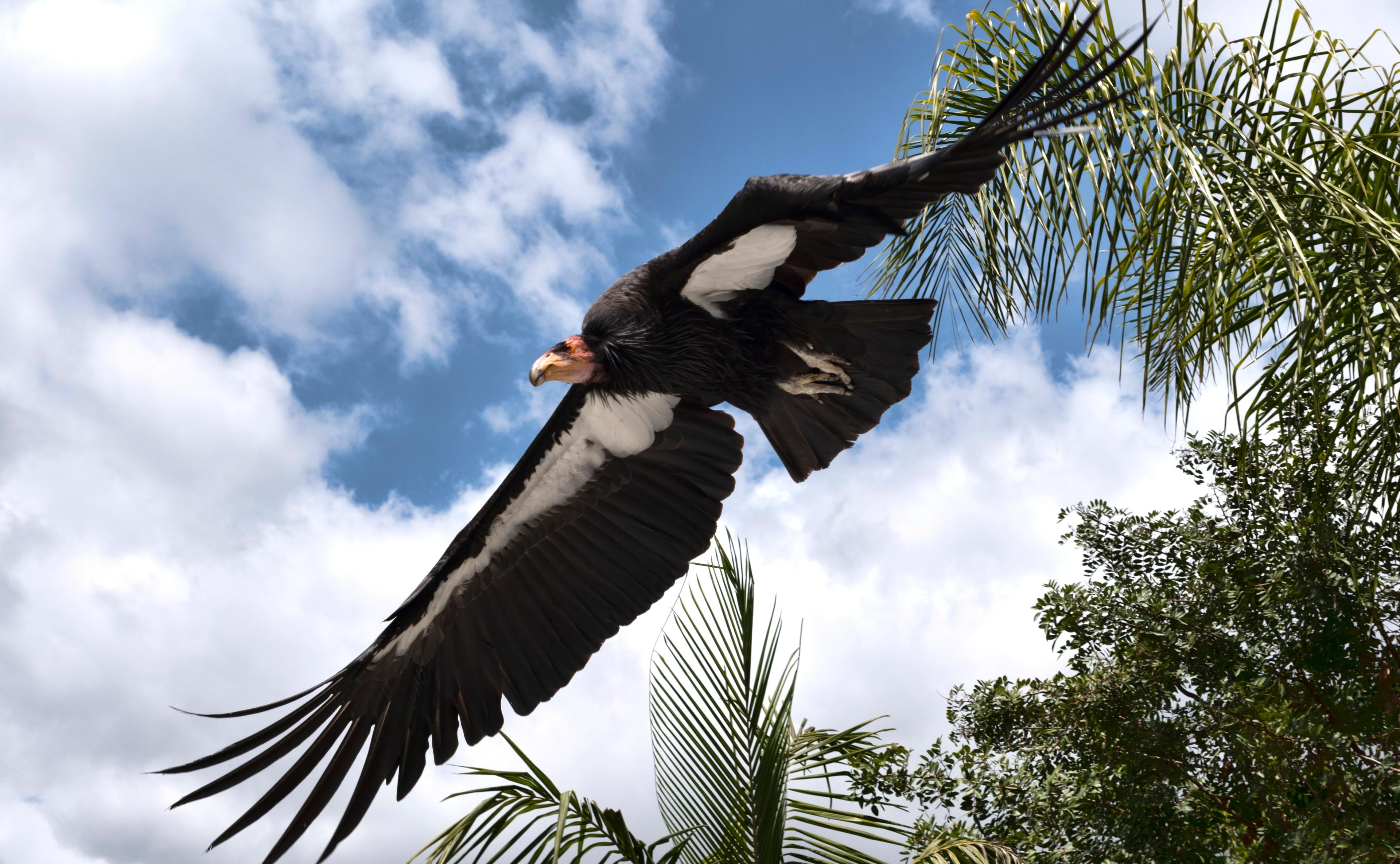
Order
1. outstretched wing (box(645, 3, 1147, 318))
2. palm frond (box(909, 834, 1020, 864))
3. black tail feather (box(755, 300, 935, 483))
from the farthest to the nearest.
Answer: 1. black tail feather (box(755, 300, 935, 483))
2. palm frond (box(909, 834, 1020, 864))
3. outstretched wing (box(645, 3, 1147, 318))

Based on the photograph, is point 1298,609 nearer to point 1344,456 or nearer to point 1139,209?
point 1344,456

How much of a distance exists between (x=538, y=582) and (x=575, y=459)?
63 cm

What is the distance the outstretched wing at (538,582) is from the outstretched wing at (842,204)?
0.86 m

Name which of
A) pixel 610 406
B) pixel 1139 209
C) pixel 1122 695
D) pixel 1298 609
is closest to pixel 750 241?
pixel 610 406

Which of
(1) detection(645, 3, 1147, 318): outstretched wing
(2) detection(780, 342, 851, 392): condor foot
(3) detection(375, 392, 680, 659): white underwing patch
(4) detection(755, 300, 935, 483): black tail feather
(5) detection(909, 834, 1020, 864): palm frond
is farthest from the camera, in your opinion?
(3) detection(375, 392, 680, 659): white underwing patch

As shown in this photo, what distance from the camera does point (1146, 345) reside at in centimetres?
428

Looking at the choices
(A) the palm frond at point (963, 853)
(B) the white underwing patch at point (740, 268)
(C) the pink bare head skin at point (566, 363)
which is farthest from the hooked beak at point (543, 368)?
(A) the palm frond at point (963, 853)

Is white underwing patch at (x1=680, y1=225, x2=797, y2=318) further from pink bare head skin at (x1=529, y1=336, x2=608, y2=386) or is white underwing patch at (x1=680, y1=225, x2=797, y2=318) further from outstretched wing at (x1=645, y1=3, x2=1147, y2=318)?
pink bare head skin at (x1=529, y1=336, x2=608, y2=386)

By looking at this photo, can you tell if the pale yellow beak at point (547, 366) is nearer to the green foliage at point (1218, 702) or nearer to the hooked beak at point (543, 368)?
the hooked beak at point (543, 368)

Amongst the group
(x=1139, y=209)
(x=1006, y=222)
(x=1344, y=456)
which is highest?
(x=1006, y=222)

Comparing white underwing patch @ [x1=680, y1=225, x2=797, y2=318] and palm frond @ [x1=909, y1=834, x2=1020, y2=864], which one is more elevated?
white underwing patch @ [x1=680, y1=225, x2=797, y2=318]

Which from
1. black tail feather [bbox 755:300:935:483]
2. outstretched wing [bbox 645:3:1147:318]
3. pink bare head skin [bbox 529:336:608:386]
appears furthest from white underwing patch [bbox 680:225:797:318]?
pink bare head skin [bbox 529:336:608:386]

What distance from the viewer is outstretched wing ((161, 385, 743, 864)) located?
3.83 m

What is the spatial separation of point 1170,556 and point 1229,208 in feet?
9.62
